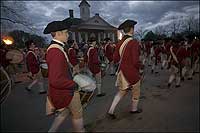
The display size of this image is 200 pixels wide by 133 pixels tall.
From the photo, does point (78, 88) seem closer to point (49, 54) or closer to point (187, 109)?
point (49, 54)

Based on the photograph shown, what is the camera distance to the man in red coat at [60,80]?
305cm

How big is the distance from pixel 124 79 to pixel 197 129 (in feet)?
5.86

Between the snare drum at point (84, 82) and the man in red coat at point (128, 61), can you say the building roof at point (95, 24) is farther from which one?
the snare drum at point (84, 82)

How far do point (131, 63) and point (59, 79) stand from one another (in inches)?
85.6

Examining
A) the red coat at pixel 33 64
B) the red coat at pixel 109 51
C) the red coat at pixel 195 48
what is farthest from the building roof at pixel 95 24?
the red coat at pixel 33 64

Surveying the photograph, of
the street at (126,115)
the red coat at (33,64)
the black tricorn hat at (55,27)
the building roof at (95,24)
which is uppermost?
the building roof at (95,24)

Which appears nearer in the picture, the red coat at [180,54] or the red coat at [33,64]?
the red coat at [180,54]

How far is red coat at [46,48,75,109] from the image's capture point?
9.95 ft

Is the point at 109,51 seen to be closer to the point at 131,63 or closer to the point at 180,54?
the point at 180,54

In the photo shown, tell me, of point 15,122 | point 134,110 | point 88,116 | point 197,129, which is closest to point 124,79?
point 134,110

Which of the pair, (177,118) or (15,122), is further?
(15,122)

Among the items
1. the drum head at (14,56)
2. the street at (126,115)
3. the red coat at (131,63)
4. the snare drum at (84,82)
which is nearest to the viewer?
the snare drum at (84,82)

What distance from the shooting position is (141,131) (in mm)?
4340

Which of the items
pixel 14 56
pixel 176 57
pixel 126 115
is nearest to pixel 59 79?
pixel 126 115
